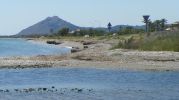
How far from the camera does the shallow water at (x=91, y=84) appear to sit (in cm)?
2658

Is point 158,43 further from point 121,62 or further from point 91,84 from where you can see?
point 91,84

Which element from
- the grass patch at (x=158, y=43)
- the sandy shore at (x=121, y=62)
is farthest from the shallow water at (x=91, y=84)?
the grass patch at (x=158, y=43)

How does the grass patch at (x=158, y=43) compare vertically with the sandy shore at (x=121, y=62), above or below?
above

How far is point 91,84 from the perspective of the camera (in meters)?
32.5

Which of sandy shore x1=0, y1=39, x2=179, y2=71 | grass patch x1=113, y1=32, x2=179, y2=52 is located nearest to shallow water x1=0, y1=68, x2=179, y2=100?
sandy shore x1=0, y1=39, x2=179, y2=71

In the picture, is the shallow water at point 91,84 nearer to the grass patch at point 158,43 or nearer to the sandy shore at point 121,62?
the sandy shore at point 121,62

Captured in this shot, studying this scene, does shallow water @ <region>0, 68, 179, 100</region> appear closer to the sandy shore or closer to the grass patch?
the sandy shore

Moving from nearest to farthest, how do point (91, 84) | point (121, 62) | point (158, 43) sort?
point (91, 84)
point (121, 62)
point (158, 43)

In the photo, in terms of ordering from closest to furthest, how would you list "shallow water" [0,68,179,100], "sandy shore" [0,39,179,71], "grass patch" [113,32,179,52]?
1. "shallow water" [0,68,179,100]
2. "sandy shore" [0,39,179,71]
3. "grass patch" [113,32,179,52]

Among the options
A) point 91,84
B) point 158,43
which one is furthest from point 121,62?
point 91,84

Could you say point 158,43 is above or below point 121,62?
above

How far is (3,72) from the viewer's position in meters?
41.2

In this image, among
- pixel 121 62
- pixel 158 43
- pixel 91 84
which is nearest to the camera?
pixel 91 84

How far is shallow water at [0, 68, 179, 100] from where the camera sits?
87.2ft
